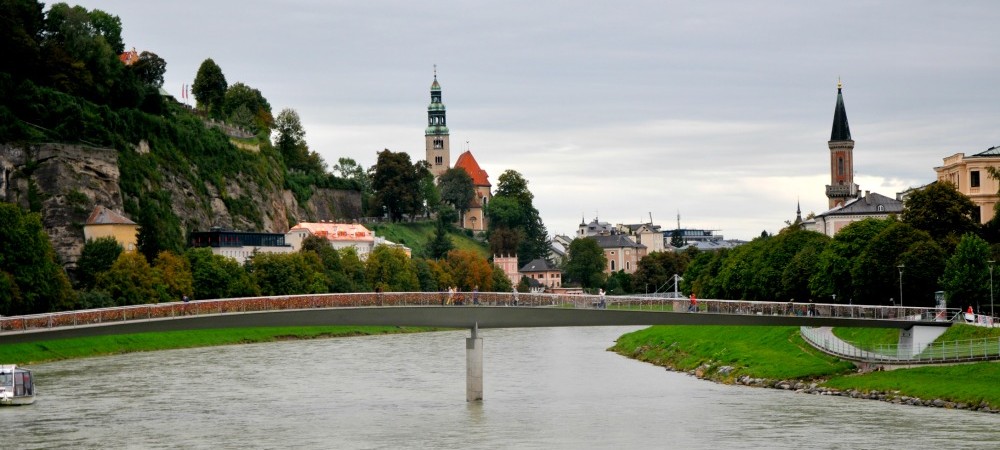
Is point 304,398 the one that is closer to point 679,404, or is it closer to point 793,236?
point 679,404

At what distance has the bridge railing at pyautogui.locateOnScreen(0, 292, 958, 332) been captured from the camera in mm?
68750

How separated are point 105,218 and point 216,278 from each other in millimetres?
12323

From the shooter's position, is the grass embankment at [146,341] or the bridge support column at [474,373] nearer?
the bridge support column at [474,373]

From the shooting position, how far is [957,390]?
68438mm

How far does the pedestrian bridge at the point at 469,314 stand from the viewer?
6881cm

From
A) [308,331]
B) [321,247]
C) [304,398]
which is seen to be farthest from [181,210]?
[304,398]

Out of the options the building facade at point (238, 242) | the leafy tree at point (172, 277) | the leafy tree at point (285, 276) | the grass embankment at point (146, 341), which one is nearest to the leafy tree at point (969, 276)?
the grass embankment at point (146, 341)

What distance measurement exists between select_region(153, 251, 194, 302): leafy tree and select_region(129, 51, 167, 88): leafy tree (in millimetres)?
51850

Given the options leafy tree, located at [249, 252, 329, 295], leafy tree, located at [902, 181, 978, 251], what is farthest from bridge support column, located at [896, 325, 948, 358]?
leafy tree, located at [249, 252, 329, 295]

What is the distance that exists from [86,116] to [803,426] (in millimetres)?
108533

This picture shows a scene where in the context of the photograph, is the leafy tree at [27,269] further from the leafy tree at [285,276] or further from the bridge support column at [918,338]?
the bridge support column at [918,338]

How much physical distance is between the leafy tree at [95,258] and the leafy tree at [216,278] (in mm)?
6860

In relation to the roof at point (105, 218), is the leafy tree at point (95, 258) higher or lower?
lower

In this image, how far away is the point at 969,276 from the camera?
89.1 m
